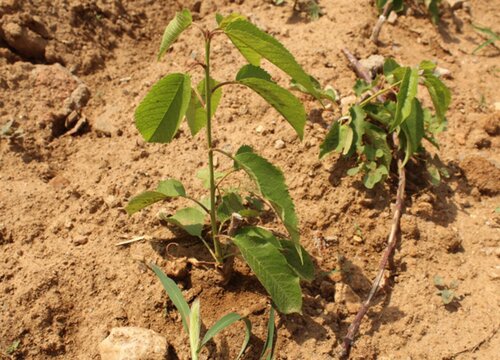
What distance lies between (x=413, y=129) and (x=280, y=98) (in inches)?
39.9

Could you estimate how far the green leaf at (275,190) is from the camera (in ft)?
5.63

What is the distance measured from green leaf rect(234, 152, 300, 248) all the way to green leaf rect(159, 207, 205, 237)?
1.58 ft

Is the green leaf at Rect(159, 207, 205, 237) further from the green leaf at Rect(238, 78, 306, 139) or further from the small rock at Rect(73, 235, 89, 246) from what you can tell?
the green leaf at Rect(238, 78, 306, 139)

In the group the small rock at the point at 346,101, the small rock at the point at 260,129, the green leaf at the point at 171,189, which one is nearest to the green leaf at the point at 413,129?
the small rock at the point at 346,101

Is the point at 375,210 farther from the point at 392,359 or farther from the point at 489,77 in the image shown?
the point at 489,77

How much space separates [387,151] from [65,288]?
5.05 ft

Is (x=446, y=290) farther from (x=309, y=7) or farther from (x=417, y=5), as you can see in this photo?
(x=417, y=5)

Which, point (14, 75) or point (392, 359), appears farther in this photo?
point (14, 75)

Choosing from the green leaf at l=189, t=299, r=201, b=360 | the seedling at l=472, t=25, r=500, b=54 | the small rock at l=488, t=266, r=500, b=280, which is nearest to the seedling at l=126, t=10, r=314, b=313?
the green leaf at l=189, t=299, r=201, b=360

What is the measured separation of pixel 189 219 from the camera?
2.18 meters

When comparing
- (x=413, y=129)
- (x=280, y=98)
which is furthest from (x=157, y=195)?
(x=413, y=129)

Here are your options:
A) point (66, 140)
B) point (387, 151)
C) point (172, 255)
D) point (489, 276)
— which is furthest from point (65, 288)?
point (489, 276)

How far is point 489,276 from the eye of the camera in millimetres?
2365

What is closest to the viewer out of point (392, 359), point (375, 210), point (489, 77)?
point (392, 359)
